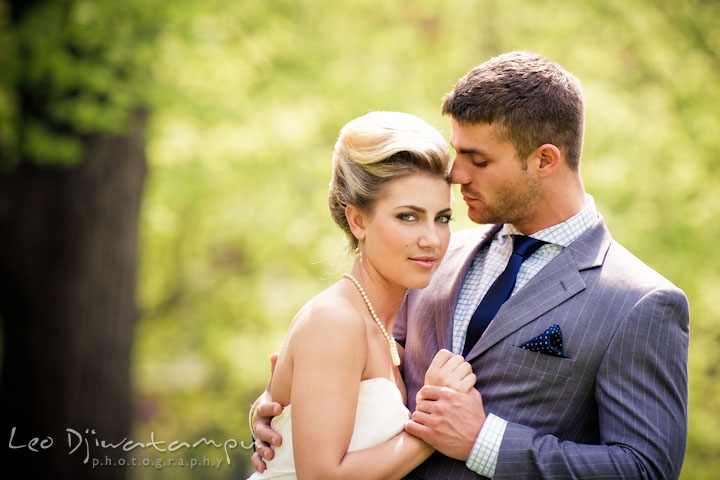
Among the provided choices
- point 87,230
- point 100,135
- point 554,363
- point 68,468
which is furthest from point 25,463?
point 554,363

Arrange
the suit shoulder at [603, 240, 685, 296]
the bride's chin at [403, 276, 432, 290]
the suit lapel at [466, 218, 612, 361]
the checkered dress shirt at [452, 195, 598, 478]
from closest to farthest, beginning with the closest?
the suit shoulder at [603, 240, 685, 296] → the suit lapel at [466, 218, 612, 361] → the bride's chin at [403, 276, 432, 290] → the checkered dress shirt at [452, 195, 598, 478]

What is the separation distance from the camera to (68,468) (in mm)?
6984

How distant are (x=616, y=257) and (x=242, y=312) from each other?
786cm

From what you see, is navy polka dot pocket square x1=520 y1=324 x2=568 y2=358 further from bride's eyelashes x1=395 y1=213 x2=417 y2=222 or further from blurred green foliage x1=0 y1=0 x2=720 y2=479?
blurred green foliage x1=0 y1=0 x2=720 y2=479

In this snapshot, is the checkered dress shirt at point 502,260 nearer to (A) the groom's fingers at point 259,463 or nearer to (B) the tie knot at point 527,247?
(B) the tie knot at point 527,247

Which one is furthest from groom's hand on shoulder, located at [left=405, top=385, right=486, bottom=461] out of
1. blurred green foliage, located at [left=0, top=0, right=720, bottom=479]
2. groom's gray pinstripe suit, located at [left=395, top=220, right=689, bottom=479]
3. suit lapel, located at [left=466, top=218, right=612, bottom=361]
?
blurred green foliage, located at [left=0, top=0, right=720, bottom=479]

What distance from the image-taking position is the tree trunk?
23.0 ft

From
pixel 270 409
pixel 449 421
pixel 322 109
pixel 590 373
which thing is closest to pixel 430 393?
pixel 449 421

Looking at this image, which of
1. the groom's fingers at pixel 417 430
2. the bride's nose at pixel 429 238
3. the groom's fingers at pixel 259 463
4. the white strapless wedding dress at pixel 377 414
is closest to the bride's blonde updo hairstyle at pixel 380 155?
the bride's nose at pixel 429 238

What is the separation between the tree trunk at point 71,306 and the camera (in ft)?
23.0

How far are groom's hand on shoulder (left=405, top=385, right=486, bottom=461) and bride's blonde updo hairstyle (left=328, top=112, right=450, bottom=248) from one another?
0.77 meters

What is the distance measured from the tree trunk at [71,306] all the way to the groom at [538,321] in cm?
455

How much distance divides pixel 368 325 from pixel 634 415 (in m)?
1.02

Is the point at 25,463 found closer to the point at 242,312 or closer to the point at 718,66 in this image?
the point at 242,312
